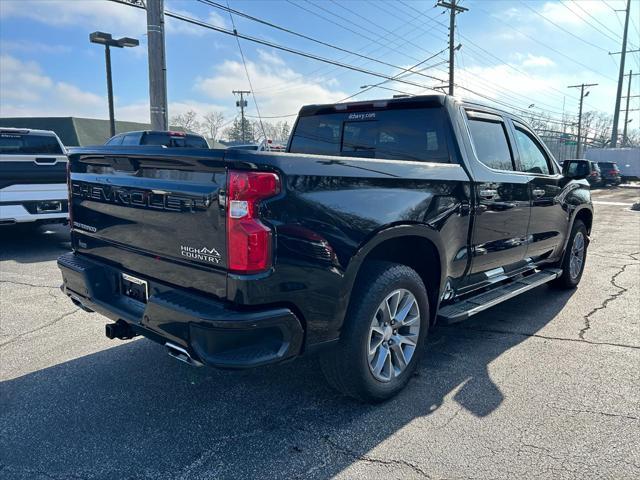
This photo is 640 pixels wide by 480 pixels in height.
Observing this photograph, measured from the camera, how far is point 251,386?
133 inches

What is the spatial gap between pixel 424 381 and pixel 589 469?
1.18m

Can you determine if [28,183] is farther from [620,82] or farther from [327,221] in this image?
[620,82]

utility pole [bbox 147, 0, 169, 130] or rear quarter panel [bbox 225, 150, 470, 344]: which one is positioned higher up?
utility pole [bbox 147, 0, 169, 130]

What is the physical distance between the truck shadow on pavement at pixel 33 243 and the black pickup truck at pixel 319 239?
16.1 ft

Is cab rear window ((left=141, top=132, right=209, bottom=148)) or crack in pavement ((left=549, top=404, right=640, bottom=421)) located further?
cab rear window ((left=141, top=132, right=209, bottom=148))

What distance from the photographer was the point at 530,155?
4789 mm

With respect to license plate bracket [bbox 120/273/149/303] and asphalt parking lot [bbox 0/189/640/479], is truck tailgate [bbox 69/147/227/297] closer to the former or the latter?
license plate bracket [bbox 120/273/149/303]

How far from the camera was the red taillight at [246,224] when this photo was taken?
229 cm

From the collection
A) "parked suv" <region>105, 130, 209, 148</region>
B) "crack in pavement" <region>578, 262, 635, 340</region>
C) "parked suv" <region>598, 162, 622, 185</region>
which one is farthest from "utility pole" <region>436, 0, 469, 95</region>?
"crack in pavement" <region>578, 262, 635, 340</region>

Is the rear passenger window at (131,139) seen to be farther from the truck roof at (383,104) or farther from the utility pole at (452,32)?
the utility pole at (452,32)

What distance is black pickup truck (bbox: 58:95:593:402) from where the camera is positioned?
2.34 m

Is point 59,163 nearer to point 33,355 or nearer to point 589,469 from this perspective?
point 33,355

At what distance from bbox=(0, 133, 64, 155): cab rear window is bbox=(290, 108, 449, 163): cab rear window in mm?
5916

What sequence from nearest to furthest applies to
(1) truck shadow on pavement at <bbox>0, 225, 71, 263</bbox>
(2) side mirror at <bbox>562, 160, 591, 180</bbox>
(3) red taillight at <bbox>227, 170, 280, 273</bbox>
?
(3) red taillight at <bbox>227, 170, 280, 273</bbox> → (2) side mirror at <bbox>562, 160, 591, 180</bbox> → (1) truck shadow on pavement at <bbox>0, 225, 71, 263</bbox>
